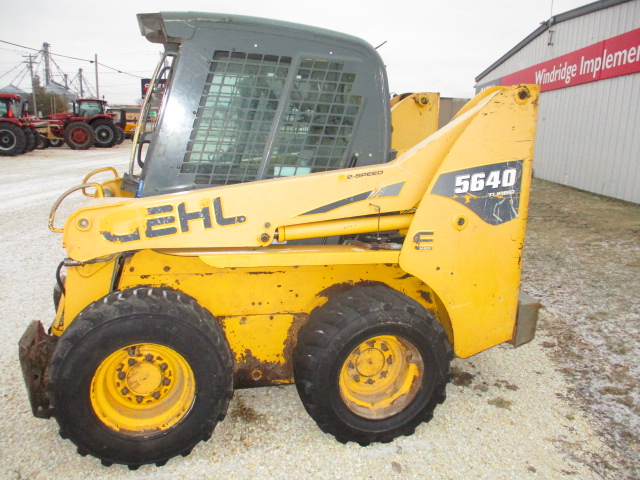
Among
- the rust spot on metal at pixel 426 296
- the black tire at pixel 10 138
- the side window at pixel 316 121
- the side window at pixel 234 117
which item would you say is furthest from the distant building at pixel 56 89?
the rust spot on metal at pixel 426 296

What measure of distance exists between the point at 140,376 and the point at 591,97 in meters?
13.3

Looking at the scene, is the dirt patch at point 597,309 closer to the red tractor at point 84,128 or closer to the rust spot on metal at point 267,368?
the rust spot on metal at point 267,368

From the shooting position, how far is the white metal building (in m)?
11.0

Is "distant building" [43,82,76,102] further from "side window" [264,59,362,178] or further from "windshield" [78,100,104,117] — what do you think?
"side window" [264,59,362,178]

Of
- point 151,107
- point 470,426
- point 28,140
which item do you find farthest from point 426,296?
point 28,140

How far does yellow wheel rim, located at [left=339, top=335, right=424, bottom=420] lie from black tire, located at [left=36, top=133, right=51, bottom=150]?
76.9 feet

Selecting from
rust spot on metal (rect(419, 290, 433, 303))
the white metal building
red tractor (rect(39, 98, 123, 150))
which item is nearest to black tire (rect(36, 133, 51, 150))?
red tractor (rect(39, 98, 123, 150))

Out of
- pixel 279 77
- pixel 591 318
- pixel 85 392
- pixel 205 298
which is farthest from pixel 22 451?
pixel 591 318

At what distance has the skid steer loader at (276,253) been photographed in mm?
2604

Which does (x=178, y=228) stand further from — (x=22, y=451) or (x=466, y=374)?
(x=466, y=374)

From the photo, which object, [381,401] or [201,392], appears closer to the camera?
[201,392]

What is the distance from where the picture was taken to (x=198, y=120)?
9.17 feet

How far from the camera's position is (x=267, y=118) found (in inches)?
112

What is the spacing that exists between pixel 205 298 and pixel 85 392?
0.75 m
